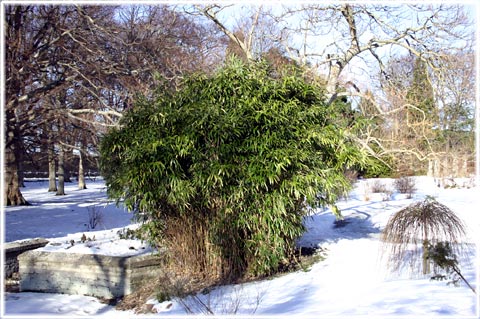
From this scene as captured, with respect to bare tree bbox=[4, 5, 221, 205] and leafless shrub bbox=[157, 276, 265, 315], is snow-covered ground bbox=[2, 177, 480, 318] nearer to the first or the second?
leafless shrub bbox=[157, 276, 265, 315]

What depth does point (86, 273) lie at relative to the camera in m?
6.94

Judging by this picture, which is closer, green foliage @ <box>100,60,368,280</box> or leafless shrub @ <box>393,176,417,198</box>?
green foliage @ <box>100,60,368,280</box>

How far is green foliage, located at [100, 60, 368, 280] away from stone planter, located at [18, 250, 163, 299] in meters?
0.56

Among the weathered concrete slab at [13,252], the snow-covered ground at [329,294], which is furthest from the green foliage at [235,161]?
the weathered concrete slab at [13,252]

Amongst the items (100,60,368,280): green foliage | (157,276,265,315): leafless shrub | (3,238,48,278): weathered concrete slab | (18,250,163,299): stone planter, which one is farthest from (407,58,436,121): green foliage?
(3,238,48,278): weathered concrete slab

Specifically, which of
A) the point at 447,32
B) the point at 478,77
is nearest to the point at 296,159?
the point at 478,77

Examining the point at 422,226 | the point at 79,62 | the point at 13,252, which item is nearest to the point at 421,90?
the point at 422,226

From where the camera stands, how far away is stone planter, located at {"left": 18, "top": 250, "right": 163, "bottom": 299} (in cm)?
674

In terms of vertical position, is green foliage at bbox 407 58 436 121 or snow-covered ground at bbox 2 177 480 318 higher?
green foliage at bbox 407 58 436 121

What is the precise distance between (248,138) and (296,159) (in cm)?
70

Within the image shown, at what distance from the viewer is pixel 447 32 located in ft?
28.9

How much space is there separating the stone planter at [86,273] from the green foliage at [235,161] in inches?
22.1

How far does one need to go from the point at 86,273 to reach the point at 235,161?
277 cm

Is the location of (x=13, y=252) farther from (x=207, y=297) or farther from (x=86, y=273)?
(x=207, y=297)
